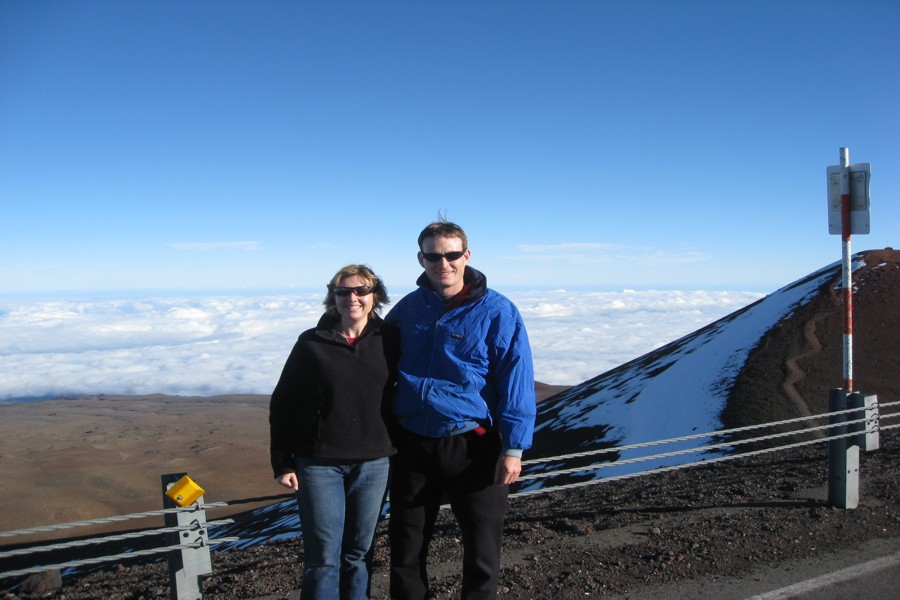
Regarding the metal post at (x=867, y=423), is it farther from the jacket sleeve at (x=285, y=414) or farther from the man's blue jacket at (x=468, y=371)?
the jacket sleeve at (x=285, y=414)

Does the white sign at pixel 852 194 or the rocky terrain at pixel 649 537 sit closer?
the rocky terrain at pixel 649 537

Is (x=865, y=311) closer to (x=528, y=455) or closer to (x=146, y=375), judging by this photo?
(x=528, y=455)

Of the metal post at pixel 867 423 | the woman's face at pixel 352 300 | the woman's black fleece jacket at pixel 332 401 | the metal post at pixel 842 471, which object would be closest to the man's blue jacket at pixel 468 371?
the woman's black fleece jacket at pixel 332 401

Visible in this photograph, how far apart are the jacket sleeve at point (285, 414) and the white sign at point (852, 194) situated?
5207 mm

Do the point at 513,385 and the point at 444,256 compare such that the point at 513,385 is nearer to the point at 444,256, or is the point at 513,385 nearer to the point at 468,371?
the point at 468,371

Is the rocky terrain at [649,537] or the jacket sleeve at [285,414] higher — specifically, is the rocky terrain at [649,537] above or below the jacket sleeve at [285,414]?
below

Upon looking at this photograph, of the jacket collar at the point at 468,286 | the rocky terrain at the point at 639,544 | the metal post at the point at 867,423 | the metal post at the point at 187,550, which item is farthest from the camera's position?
the metal post at the point at 867,423

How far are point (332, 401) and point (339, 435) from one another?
0.17 meters

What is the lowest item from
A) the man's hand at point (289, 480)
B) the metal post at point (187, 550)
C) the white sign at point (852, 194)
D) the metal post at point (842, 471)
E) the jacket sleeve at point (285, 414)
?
the metal post at point (842, 471)

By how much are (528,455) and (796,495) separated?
38.8 ft

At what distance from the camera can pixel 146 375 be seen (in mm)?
180375

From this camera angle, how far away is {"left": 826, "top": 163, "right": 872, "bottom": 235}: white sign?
18.5 feet

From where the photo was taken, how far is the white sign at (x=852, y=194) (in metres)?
5.64

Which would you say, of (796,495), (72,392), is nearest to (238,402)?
(72,392)
